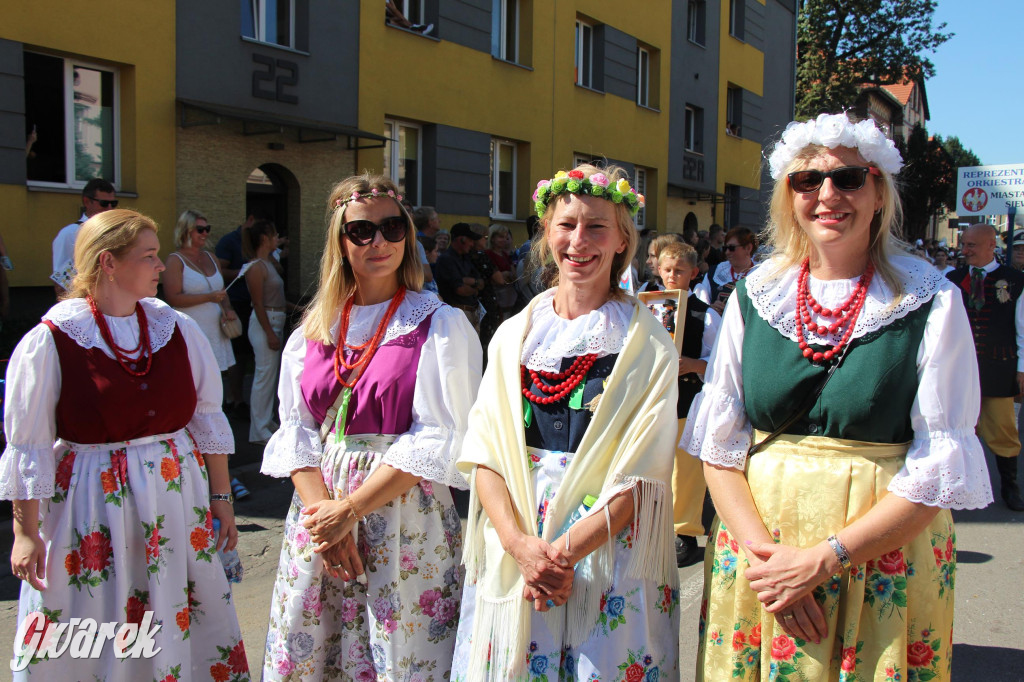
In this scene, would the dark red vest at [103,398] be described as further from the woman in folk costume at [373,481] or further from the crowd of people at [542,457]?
the woman in folk costume at [373,481]

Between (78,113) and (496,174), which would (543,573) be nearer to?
(78,113)

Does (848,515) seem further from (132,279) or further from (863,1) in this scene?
(863,1)

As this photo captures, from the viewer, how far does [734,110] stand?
22.9 metres

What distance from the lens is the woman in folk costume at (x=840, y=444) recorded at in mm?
2008

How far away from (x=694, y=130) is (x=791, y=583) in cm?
2045

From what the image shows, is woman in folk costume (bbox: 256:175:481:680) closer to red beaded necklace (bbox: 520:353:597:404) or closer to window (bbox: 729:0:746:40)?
red beaded necklace (bbox: 520:353:597:404)

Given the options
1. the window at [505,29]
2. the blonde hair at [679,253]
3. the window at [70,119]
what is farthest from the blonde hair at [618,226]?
the window at [505,29]

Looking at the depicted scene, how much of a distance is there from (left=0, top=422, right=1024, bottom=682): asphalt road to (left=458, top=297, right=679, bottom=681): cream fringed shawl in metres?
1.63

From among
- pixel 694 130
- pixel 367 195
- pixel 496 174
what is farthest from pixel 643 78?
pixel 367 195

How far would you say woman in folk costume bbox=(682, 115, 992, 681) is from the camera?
6.59ft

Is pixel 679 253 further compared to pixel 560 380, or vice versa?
pixel 679 253

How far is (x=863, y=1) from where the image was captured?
2866cm

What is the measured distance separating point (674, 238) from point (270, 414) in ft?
12.8

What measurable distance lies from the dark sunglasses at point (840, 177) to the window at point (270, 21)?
31.0ft
